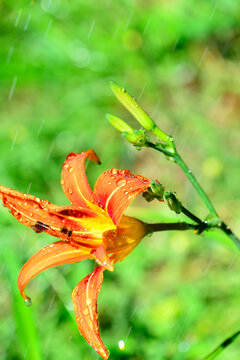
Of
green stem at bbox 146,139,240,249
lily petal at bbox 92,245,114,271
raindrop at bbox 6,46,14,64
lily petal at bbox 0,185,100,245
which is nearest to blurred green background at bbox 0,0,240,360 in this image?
raindrop at bbox 6,46,14,64

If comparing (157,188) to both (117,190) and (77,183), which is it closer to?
(117,190)

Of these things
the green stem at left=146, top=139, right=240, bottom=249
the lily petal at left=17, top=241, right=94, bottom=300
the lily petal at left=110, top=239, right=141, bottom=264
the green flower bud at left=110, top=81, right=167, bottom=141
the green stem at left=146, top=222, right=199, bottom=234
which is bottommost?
the lily petal at left=17, top=241, right=94, bottom=300

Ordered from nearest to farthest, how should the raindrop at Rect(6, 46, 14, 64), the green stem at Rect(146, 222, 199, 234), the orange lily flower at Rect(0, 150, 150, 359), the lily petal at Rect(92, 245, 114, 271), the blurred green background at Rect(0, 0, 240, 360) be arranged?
1. the lily petal at Rect(92, 245, 114, 271)
2. the orange lily flower at Rect(0, 150, 150, 359)
3. the green stem at Rect(146, 222, 199, 234)
4. the blurred green background at Rect(0, 0, 240, 360)
5. the raindrop at Rect(6, 46, 14, 64)

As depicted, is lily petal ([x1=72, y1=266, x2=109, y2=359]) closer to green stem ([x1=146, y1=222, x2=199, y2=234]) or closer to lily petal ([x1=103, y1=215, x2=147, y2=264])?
lily petal ([x1=103, y1=215, x2=147, y2=264])

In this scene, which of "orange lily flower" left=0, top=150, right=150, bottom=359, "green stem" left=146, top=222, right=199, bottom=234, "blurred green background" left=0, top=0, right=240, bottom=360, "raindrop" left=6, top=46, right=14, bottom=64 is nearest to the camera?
"orange lily flower" left=0, top=150, right=150, bottom=359

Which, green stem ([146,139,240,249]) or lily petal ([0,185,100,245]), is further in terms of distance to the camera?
green stem ([146,139,240,249])

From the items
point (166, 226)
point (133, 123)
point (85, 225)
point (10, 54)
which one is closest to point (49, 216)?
point (85, 225)

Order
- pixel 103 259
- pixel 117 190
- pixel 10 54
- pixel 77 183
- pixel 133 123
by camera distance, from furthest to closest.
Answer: pixel 10 54, pixel 133 123, pixel 77 183, pixel 117 190, pixel 103 259
